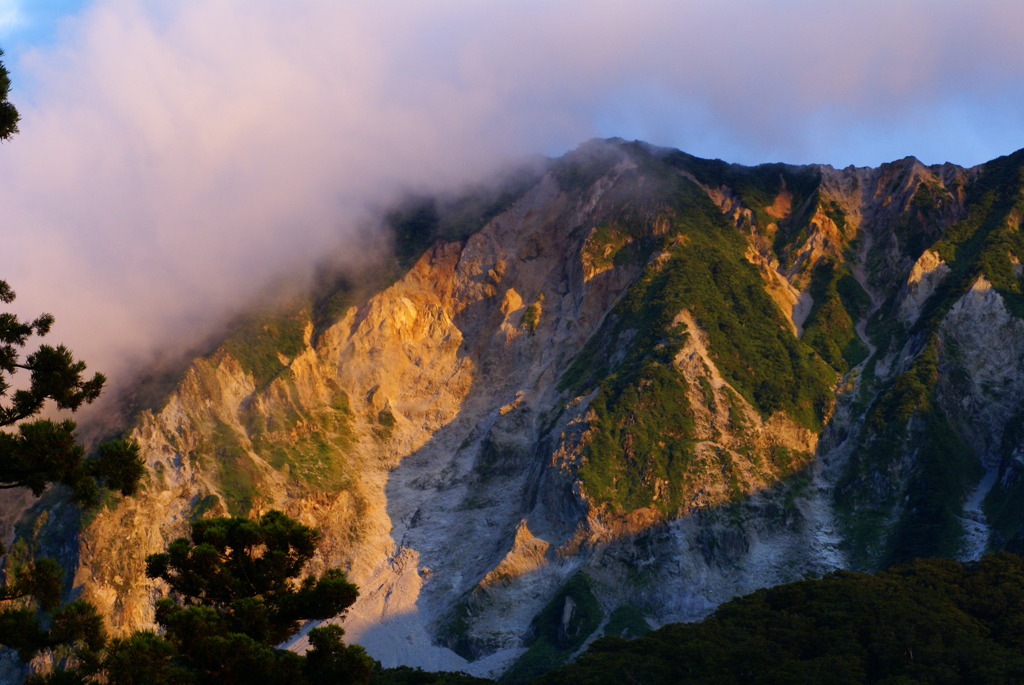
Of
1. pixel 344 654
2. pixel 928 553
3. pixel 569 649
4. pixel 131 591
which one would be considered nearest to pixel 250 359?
pixel 131 591

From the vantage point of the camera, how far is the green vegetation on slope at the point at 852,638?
107625 millimetres

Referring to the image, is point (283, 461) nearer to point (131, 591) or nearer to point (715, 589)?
point (131, 591)

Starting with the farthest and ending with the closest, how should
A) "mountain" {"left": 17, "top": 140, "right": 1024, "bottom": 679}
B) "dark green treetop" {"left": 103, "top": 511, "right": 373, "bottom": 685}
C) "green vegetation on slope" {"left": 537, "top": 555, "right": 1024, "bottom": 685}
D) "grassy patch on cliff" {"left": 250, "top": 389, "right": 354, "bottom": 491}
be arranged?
1. "grassy patch on cliff" {"left": 250, "top": 389, "right": 354, "bottom": 491}
2. "mountain" {"left": 17, "top": 140, "right": 1024, "bottom": 679}
3. "green vegetation on slope" {"left": 537, "top": 555, "right": 1024, "bottom": 685}
4. "dark green treetop" {"left": 103, "top": 511, "right": 373, "bottom": 685}

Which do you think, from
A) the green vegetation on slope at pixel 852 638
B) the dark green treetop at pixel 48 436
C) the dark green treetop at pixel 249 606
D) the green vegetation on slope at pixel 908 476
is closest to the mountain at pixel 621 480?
the green vegetation on slope at pixel 908 476

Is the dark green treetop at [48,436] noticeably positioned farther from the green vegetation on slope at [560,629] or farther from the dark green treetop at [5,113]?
the green vegetation on slope at [560,629]

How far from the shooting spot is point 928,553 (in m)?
148

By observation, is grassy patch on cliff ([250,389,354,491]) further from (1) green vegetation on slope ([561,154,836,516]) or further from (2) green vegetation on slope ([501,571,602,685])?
(2) green vegetation on slope ([501,571,602,685])

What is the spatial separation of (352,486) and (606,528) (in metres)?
43.0

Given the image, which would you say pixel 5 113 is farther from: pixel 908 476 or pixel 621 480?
pixel 908 476

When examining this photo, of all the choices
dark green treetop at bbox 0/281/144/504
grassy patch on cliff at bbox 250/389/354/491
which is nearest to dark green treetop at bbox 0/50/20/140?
dark green treetop at bbox 0/281/144/504

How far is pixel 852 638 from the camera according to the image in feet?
375

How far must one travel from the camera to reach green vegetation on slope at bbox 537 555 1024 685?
108 m

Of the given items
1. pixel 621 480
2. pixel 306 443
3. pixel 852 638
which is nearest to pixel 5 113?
pixel 852 638

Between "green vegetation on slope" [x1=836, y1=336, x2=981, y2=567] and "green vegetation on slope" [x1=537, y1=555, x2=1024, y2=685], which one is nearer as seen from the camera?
"green vegetation on slope" [x1=537, y1=555, x2=1024, y2=685]
